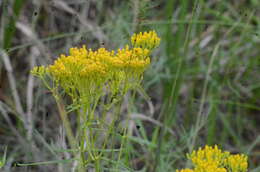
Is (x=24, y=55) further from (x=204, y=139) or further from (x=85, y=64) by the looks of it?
(x=85, y=64)

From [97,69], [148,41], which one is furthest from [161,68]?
[97,69]

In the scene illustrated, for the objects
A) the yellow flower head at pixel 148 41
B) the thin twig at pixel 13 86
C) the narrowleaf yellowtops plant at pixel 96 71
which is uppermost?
the yellow flower head at pixel 148 41

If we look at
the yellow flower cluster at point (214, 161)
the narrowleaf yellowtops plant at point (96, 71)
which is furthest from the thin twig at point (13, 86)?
the yellow flower cluster at point (214, 161)

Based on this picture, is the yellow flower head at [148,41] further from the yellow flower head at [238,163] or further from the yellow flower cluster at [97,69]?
the yellow flower head at [238,163]

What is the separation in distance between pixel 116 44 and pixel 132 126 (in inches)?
22.1

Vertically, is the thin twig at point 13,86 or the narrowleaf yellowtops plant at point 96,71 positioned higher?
the narrowleaf yellowtops plant at point 96,71

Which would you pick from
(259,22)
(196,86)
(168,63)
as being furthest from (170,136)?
(259,22)

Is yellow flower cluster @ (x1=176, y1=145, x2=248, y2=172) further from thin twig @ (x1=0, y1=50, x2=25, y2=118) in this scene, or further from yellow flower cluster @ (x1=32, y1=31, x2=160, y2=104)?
thin twig @ (x1=0, y1=50, x2=25, y2=118)

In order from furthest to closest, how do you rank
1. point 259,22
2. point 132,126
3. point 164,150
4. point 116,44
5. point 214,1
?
point 214,1, point 259,22, point 116,44, point 132,126, point 164,150

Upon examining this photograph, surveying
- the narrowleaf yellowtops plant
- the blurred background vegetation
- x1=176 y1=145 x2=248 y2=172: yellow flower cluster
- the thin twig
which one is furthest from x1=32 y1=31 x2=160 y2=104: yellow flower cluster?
the thin twig

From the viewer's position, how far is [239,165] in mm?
1236

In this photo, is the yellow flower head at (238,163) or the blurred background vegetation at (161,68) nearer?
the yellow flower head at (238,163)

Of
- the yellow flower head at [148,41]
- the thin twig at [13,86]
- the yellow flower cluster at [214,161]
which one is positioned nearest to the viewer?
the yellow flower cluster at [214,161]

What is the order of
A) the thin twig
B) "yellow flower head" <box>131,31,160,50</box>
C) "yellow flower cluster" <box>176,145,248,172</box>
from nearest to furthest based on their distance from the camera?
"yellow flower cluster" <box>176,145,248,172</box>
"yellow flower head" <box>131,31,160,50</box>
the thin twig
